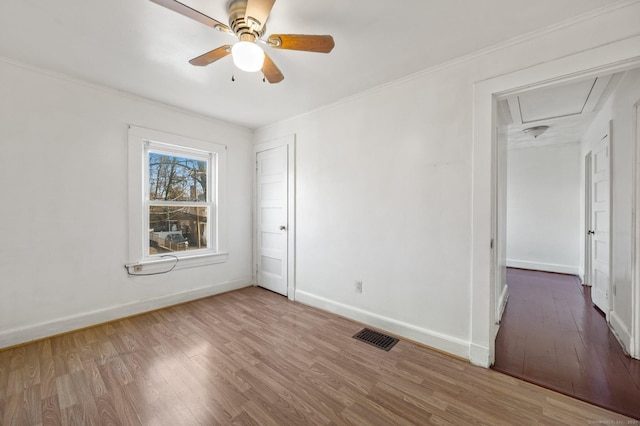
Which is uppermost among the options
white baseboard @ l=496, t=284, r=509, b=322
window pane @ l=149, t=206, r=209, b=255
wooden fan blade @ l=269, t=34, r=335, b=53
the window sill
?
wooden fan blade @ l=269, t=34, r=335, b=53

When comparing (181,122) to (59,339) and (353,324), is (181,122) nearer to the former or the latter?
(59,339)

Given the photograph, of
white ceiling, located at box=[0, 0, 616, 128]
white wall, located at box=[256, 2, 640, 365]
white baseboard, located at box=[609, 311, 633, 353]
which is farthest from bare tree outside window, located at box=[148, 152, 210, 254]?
white baseboard, located at box=[609, 311, 633, 353]

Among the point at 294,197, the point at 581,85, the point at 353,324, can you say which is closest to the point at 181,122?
the point at 294,197

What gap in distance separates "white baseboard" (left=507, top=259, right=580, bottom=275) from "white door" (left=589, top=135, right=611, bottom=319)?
1.99 metres

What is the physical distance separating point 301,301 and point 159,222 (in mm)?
2188

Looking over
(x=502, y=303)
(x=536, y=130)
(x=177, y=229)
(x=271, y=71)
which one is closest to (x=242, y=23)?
(x=271, y=71)

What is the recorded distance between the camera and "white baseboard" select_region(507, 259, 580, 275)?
16.5 ft

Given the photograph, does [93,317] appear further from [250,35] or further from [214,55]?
[250,35]

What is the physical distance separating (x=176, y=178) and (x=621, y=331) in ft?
17.3

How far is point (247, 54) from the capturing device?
154 centimetres

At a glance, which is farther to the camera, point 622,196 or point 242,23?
point 622,196

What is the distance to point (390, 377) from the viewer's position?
1941mm

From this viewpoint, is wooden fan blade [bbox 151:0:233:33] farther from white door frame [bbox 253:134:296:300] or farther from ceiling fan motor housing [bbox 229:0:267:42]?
white door frame [bbox 253:134:296:300]

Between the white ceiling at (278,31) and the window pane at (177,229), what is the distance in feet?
5.02
